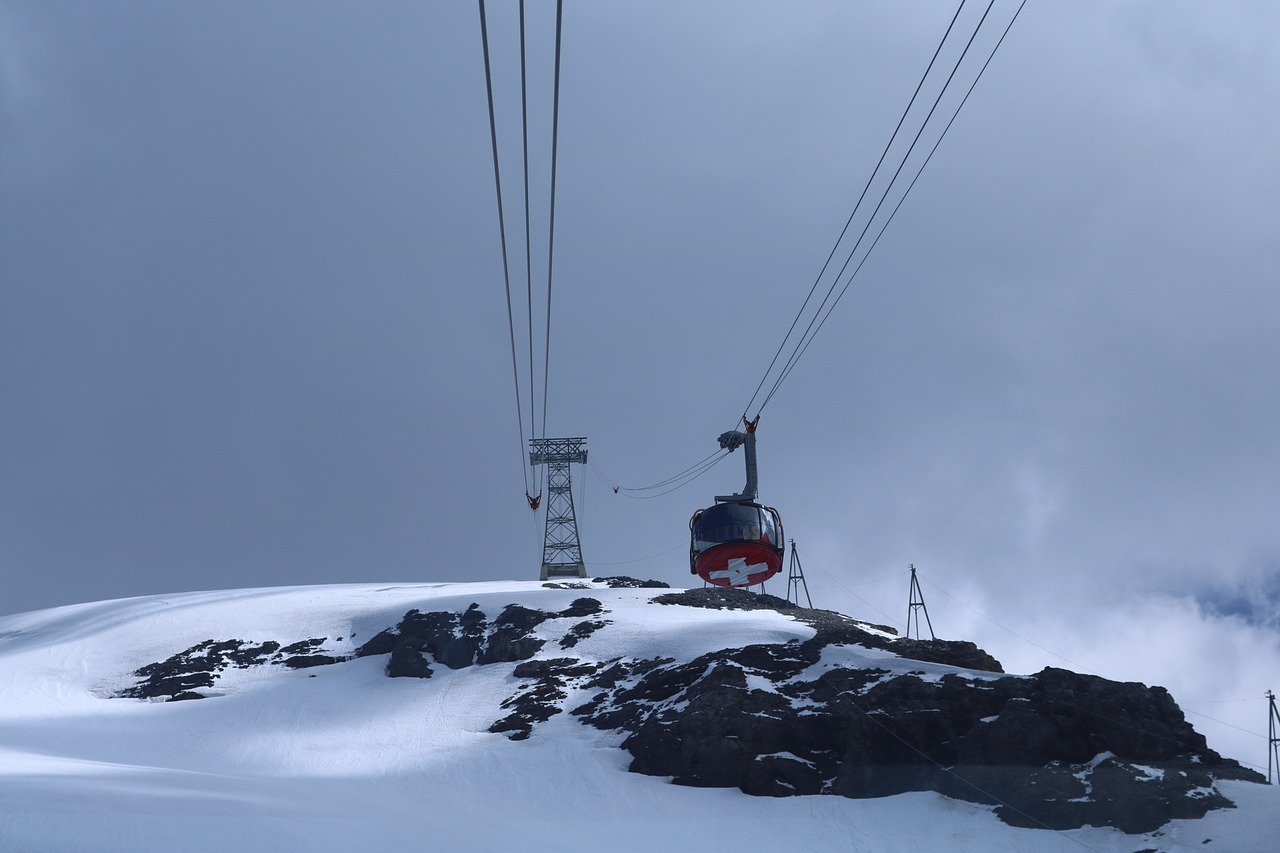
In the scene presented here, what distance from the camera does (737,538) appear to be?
29.8 metres

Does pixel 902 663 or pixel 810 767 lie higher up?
pixel 902 663

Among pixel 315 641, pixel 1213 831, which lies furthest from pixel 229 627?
pixel 1213 831

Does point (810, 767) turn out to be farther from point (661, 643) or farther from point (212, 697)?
point (212, 697)

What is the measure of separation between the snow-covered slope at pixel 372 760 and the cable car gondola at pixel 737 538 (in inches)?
332

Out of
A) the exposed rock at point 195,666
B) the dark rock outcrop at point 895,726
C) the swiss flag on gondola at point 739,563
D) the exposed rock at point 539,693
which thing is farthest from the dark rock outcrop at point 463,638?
the swiss flag on gondola at point 739,563

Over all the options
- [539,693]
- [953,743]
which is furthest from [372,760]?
[953,743]

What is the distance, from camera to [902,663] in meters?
42.5

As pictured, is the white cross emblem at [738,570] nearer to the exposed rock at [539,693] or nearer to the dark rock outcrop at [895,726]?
the dark rock outcrop at [895,726]

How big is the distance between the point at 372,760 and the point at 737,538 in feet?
67.4

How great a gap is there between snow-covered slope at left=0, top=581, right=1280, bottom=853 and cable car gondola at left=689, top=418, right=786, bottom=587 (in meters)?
8.44

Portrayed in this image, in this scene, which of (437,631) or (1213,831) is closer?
(1213,831)

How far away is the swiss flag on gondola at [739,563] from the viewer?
29984mm

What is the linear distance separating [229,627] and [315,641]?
727 centimetres

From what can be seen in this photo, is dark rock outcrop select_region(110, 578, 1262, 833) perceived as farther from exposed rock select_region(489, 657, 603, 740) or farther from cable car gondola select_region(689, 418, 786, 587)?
cable car gondola select_region(689, 418, 786, 587)
